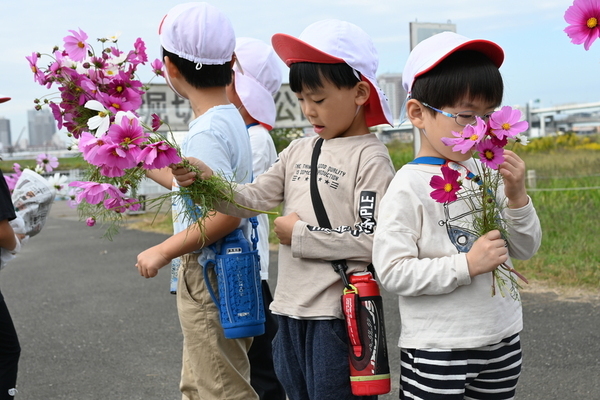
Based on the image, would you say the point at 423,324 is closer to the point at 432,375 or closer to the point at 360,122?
the point at 432,375

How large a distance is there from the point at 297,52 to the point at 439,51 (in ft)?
1.55

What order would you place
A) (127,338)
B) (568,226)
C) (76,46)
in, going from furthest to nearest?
(568,226) → (127,338) → (76,46)

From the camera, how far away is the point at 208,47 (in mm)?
2469

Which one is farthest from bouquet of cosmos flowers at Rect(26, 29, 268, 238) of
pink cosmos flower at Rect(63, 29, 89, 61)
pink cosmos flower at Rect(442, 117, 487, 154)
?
pink cosmos flower at Rect(442, 117, 487, 154)

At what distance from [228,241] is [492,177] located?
0.98 meters

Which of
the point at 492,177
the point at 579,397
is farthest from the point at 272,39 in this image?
the point at 579,397

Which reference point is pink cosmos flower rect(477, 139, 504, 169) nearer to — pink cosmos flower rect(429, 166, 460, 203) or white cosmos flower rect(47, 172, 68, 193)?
pink cosmos flower rect(429, 166, 460, 203)

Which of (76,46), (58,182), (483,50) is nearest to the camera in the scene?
(483,50)

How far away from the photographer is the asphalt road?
13.4ft

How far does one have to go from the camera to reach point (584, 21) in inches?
58.2

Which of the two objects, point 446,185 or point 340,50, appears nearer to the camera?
point 446,185

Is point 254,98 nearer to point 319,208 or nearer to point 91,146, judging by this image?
point 319,208

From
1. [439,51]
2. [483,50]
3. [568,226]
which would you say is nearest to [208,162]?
[439,51]

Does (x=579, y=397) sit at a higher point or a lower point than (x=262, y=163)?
lower
